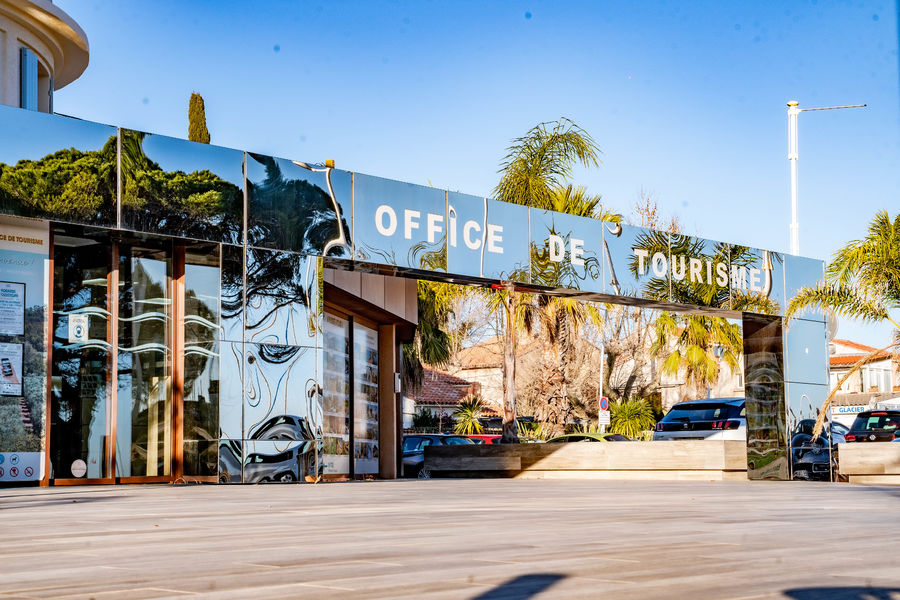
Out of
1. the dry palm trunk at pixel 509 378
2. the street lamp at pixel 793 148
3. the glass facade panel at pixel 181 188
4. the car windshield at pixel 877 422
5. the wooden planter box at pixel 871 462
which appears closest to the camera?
the glass facade panel at pixel 181 188

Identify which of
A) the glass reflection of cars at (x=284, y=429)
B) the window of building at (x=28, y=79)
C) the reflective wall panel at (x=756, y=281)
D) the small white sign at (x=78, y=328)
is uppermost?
the window of building at (x=28, y=79)

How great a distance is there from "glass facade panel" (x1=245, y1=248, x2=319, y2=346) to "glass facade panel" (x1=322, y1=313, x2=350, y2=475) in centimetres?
520

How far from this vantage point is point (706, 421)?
2542cm

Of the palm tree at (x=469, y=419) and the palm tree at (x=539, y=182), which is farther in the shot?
the palm tree at (x=469, y=419)

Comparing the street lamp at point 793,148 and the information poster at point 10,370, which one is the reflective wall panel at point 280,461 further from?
the street lamp at point 793,148

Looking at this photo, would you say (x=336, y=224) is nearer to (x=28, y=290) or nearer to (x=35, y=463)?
(x=28, y=290)

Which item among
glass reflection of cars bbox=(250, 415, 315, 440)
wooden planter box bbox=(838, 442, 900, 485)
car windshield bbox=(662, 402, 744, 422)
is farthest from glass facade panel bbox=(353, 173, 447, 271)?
car windshield bbox=(662, 402, 744, 422)

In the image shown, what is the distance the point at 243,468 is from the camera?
1466 centimetres

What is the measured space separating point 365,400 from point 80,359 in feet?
30.9

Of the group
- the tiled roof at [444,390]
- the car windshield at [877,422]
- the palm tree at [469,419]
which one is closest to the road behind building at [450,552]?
the car windshield at [877,422]

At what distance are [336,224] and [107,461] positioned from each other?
4747 mm

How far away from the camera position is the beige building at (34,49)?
18.5m

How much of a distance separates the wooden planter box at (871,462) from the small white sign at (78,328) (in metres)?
13.7

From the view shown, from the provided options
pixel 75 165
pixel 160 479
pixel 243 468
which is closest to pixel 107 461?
pixel 160 479
